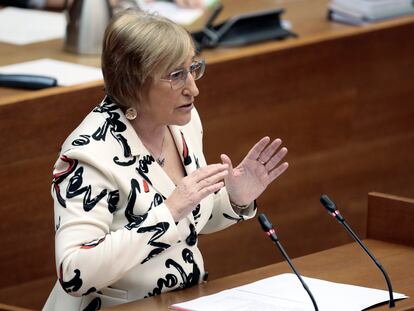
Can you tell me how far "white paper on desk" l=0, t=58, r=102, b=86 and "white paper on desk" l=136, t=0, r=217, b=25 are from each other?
760 millimetres

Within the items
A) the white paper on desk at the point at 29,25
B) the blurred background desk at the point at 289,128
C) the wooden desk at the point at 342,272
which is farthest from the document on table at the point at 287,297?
the white paper on desk at the point at 29,25

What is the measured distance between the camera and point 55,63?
13.0ft

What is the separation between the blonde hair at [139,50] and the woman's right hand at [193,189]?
0.25 m

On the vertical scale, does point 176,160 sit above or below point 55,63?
above

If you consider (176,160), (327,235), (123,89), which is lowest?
(327,235)

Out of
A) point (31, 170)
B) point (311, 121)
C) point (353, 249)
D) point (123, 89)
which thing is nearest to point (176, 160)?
point (123, 89)

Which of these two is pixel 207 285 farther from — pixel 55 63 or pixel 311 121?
pixel 311 121

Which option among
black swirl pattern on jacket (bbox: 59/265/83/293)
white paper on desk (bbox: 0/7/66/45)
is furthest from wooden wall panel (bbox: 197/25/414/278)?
black swirl pattern on jacket (bbox: 59/265/83/293)

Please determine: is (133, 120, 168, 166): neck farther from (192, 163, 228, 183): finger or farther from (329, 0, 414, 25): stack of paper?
(329, 0, 414, 25): stack of paper

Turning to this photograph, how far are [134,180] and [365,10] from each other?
2.17 m

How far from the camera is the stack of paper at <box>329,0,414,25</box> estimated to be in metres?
4.56

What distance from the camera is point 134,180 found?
2.61m

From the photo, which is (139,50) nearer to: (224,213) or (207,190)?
(207,190)

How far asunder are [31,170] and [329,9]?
166cm
